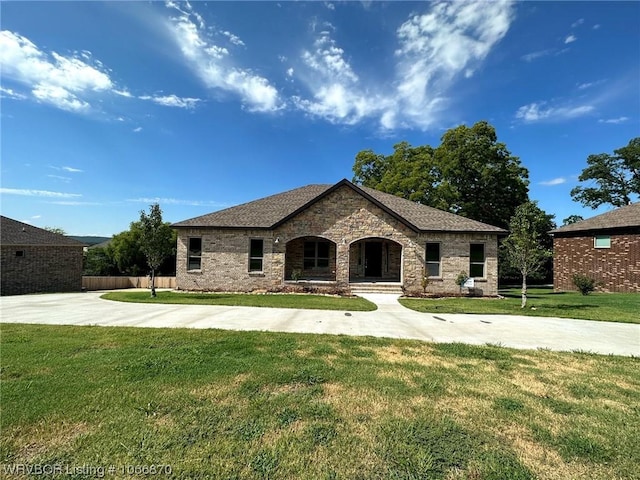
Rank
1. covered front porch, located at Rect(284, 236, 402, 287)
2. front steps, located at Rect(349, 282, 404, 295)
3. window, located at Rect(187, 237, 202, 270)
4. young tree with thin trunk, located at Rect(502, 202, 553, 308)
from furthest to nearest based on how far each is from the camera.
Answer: covered front porch, located at Rect(284, 236, 402, 287) < window, located at Rect(187, 237, 202, 270) < front steps, located at Rect(349, 282, 404, 295) < young tree with thin trunk, located at Rect(502, 202, 553, 308)

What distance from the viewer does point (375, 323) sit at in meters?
8.91

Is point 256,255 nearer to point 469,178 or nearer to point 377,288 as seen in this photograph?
point 377,288

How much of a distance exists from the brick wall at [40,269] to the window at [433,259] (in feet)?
68.9

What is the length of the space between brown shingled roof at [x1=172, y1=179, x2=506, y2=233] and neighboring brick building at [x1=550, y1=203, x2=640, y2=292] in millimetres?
9882

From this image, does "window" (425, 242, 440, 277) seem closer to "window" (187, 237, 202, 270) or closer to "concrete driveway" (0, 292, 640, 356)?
"concrete driveway" (0, 292, 640, 356)

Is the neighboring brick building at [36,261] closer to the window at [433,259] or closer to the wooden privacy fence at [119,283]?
the wooden privacy fence at [119,283]

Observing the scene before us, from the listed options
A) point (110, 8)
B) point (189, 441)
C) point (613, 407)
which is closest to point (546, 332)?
point (613, 407)

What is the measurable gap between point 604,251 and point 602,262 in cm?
74

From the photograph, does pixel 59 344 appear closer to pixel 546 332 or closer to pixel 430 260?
pixel 546 332

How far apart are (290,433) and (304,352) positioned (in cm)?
267

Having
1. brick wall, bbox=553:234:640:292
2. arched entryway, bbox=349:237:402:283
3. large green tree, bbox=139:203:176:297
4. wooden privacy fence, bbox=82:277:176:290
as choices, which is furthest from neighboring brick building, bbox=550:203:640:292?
wooden privacy fence, bbox=82:277:176:290

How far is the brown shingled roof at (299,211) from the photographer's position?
16969 mm

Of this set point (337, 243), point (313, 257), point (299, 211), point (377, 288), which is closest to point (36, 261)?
point (299, 211)

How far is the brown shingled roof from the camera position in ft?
55.7
